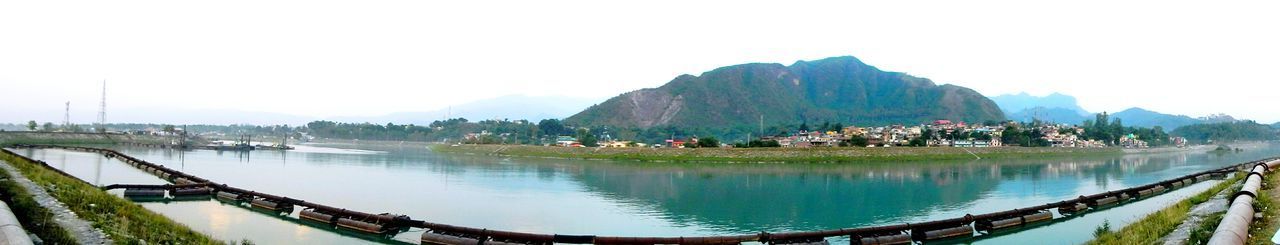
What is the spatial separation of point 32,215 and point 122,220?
182 cm

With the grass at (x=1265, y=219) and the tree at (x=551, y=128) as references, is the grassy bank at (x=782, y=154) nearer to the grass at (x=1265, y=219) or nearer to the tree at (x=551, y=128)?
the grass at (x=1265, y=219)

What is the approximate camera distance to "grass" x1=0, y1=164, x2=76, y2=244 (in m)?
12.1

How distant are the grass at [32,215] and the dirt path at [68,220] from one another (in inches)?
6.7

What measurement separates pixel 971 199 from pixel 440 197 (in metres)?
24.0

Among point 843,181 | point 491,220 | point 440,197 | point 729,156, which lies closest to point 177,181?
point 440,197

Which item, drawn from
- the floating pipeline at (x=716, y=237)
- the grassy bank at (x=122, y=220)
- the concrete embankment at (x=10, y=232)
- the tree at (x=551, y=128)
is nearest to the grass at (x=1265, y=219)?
the floating pipeline at (x=716, y=237)

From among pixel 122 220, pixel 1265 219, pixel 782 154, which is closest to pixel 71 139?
pixel 782 154

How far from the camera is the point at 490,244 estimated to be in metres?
16.7

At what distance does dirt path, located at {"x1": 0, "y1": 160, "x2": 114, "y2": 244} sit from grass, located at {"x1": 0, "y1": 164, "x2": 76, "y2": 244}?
0.56 feet

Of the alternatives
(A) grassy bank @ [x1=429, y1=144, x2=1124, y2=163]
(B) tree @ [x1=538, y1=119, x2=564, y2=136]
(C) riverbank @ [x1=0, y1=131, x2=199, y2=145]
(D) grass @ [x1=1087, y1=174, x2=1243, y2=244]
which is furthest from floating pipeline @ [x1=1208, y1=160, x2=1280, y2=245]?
(B) tree @ [x1=538, y1=119, x2=564, y2=136]

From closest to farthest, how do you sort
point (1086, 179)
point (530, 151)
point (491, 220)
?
point (491, 220)
point (1086, 179)
point (530, 151)

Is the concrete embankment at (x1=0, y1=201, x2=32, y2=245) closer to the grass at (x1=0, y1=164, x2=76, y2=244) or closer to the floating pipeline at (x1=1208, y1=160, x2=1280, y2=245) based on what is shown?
the grass at (x1=0, y1=164, x2=76, y2=244)

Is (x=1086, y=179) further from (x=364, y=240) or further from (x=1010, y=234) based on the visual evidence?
A: (x=364, y=240)

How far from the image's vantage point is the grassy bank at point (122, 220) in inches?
545
